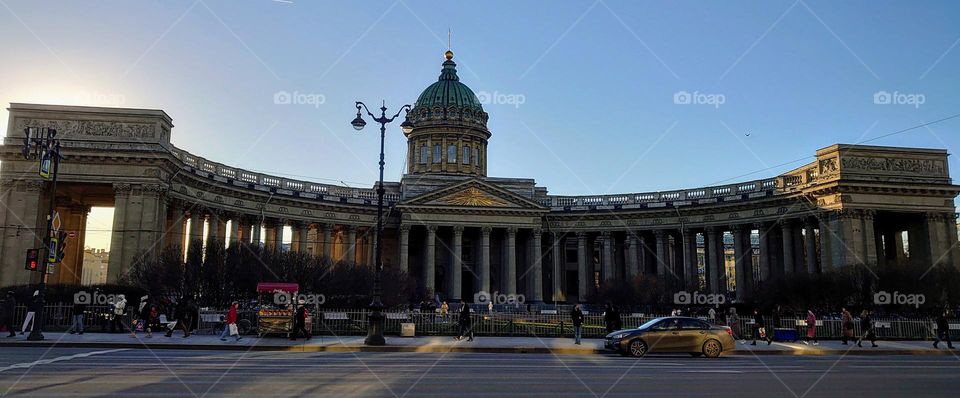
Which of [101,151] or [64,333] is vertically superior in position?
[101,151]

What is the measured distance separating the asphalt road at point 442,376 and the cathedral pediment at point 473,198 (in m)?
47.7

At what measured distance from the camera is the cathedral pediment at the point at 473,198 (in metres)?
69.6

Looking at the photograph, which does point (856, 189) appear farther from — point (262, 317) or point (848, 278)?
point (262, 317)

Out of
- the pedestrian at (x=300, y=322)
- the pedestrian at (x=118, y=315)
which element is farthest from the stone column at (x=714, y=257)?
the pedestrian at (x=118, y=315)

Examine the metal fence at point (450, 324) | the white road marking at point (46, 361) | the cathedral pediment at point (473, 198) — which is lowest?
the white road marking at point (46, 361)

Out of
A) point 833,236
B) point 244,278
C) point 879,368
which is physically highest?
point 833,236

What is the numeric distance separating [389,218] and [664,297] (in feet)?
96.5

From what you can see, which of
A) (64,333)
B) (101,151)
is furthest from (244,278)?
(101,151)

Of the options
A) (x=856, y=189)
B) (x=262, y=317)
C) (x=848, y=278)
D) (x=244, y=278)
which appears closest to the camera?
(x=262, y=317)

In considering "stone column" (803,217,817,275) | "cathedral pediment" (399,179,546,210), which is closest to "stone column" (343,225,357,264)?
"cathedral pediment" (399,179,546,210)

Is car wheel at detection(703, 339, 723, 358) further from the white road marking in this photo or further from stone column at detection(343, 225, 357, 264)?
stone column at detection(343, 225, 357, 264)

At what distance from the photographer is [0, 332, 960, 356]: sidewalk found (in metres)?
25.0

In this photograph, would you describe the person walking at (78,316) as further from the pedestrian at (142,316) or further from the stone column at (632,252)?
the stone column at (632,252)

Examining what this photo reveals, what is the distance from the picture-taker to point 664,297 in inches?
2340
